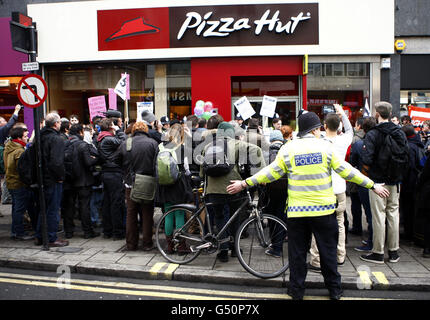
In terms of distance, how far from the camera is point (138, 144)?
589 centimetres

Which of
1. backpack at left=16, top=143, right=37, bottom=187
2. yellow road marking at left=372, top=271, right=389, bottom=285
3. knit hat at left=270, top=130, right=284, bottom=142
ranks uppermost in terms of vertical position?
knit hat at left=270, top=130, right=284, bottom=142

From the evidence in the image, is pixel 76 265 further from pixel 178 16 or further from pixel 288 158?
pixel 178 16

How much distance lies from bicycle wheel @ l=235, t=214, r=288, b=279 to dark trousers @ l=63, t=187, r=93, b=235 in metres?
3.03

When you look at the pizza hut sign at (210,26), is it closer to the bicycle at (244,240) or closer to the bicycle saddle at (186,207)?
the bicycle at (244,240)

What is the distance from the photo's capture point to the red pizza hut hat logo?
41.5 feet

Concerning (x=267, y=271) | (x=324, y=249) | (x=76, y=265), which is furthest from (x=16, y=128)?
(x=324, y=249)

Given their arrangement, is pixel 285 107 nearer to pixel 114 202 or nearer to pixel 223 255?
pixel 114 202

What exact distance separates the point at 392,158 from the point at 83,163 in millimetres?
5087

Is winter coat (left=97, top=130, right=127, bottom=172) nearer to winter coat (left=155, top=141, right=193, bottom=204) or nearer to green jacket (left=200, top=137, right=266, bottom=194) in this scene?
winter coat (left=155, top=141, right=193, bottom=204)

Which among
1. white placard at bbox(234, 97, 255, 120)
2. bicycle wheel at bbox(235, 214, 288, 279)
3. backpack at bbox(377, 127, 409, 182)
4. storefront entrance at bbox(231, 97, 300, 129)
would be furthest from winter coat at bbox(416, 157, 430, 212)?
storefront entrance at bbox(231, 97, 300, 129)

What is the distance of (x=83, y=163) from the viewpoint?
270 inches

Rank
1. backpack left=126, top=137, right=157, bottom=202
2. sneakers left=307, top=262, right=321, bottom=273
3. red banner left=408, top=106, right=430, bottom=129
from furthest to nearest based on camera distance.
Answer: red banner left=408, top=106, right=430, bottom=129 < backpack left=126, top=137, right=157, bottom=202 < sneakers left=307, top=262, right=321, bottom=273

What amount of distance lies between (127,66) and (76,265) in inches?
370

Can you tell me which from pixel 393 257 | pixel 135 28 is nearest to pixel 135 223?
pixel 393 257
